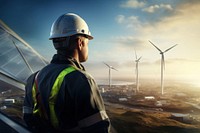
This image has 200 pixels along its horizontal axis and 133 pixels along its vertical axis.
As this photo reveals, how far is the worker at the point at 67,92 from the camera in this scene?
123cm

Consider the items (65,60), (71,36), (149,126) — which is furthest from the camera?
(149,126)

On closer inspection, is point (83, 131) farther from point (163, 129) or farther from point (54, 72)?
point (163, 129)

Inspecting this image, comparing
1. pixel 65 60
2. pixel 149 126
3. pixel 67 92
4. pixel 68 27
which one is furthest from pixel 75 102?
pixel 149 126

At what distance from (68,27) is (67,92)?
19.9 inches

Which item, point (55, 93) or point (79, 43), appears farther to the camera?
point (79, 43)

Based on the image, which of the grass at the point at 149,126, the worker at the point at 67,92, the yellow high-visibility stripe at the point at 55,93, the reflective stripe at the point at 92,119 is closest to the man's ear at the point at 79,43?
the worker at the point at 67,92

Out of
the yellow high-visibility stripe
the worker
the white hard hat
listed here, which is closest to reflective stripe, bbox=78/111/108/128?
the worker

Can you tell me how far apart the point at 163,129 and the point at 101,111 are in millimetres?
21504

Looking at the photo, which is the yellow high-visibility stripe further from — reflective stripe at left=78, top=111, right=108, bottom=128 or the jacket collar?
reflective stripe at left=78, top=111, right=108, bottom=128

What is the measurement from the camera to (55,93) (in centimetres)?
131

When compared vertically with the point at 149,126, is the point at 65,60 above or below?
above

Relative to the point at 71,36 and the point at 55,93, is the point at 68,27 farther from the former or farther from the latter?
the point at 55,93

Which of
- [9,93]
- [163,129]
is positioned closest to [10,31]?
[9,93]

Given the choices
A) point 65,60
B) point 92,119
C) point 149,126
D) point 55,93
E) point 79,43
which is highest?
point 79,43
